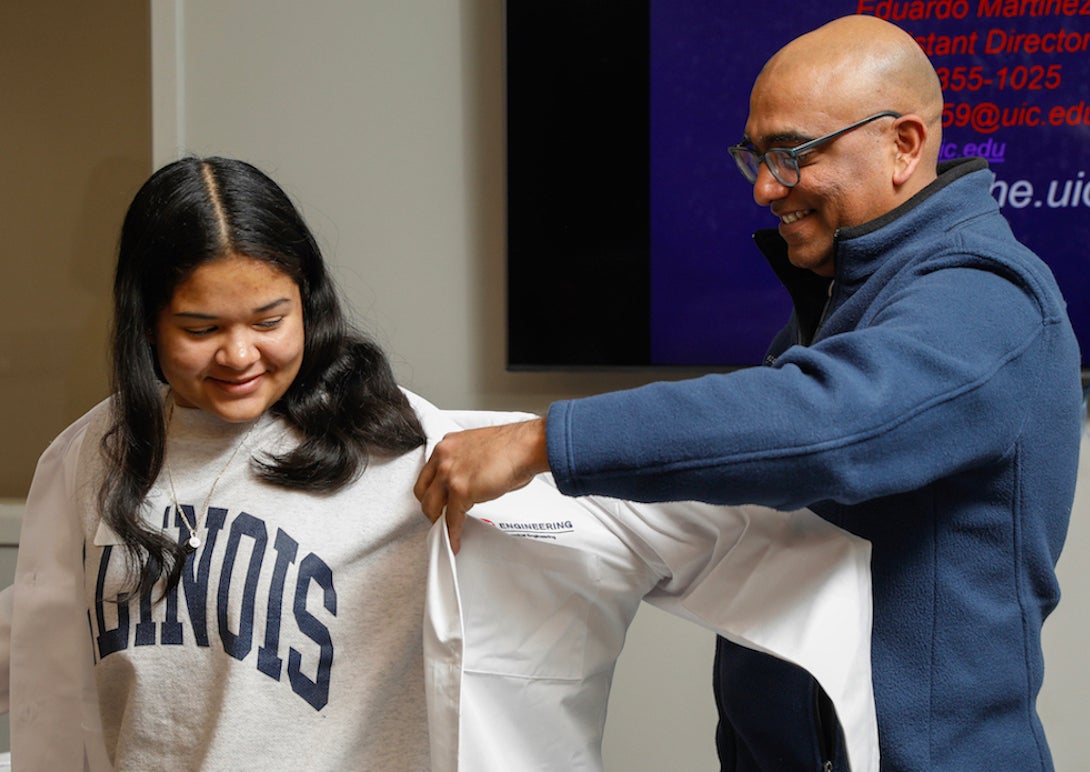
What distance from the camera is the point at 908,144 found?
1.18 m

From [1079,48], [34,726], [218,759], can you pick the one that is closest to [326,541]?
[218,759]

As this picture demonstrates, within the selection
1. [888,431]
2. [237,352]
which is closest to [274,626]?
[237,352]

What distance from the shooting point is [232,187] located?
1.13 m

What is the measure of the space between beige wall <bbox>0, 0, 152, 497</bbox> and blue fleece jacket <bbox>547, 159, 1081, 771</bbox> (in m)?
1.93

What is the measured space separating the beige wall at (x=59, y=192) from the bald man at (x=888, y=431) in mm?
1804

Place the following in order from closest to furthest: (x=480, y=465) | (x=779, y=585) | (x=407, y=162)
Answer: (x=480, y=465) → (x=779, y=585) → (x=407, y=162)

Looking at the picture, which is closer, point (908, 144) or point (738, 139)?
point (908, 144)

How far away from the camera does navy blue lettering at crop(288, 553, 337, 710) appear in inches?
43.4

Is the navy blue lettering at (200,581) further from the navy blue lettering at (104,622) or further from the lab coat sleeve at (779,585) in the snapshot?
the lab coat sleeve at (779,585)

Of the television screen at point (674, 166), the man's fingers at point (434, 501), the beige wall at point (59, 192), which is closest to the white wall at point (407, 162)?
the television screen at point (674, 166)

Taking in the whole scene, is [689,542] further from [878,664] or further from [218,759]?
[218,759]

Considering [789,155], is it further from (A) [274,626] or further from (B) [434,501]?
(A) [274,626]

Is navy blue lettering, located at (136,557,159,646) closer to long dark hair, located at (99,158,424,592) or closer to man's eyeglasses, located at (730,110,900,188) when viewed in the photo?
long dark hair, located at (99,158,424,592)

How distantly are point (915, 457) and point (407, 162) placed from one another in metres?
1.54
